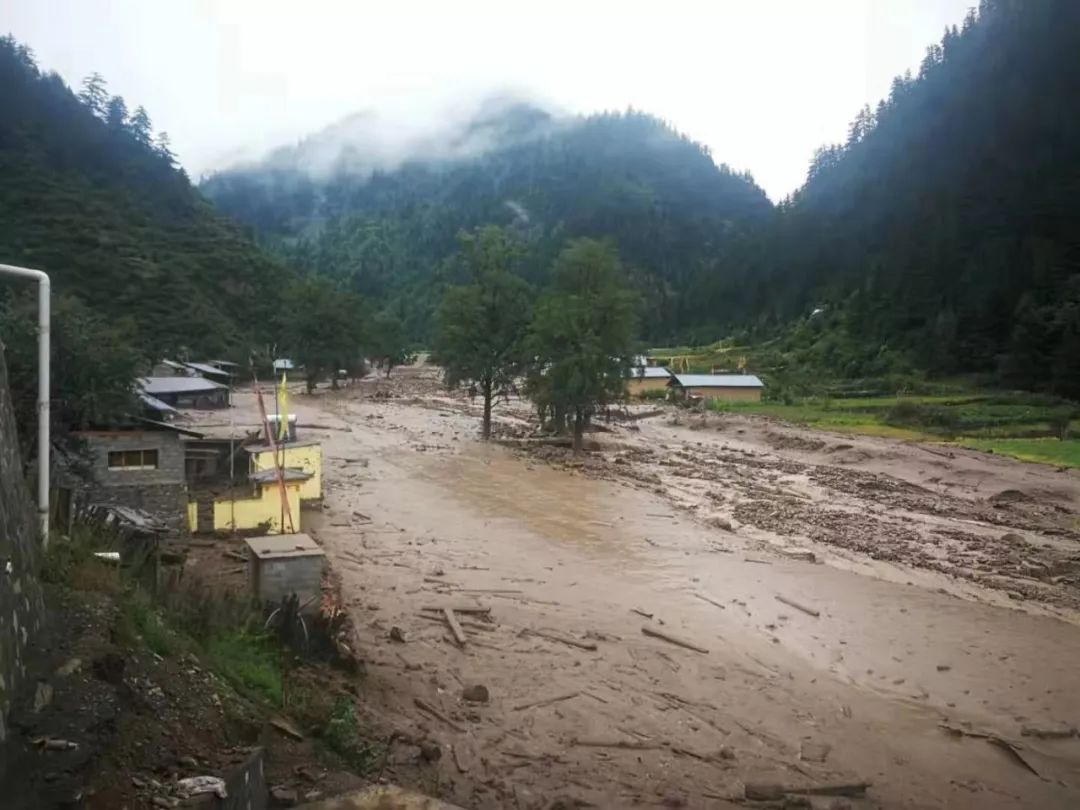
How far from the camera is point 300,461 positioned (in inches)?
826

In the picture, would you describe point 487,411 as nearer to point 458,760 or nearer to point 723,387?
point 723,387

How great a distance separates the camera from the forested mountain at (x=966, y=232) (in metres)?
58.1

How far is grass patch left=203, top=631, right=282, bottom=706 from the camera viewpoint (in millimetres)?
7195

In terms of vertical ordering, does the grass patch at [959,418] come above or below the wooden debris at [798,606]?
above

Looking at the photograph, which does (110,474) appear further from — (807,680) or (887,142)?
(887,142)

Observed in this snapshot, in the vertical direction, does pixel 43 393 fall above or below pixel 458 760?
above

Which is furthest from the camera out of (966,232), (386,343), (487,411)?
(386,343)

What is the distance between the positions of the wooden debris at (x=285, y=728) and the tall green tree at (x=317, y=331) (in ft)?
208

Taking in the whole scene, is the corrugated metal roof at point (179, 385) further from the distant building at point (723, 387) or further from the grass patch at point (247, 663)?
the grass patch at point (247, 663)

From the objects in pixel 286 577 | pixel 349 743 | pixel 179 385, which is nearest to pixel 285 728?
pixel 349 743

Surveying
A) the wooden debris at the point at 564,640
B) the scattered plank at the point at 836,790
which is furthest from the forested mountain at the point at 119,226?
the scattered plank at the point at 836,790

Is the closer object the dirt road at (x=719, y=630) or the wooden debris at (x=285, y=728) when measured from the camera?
the wooden debris at (x=285, y=728)

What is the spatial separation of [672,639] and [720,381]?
52.4 m

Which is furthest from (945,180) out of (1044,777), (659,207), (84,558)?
(659,207)
